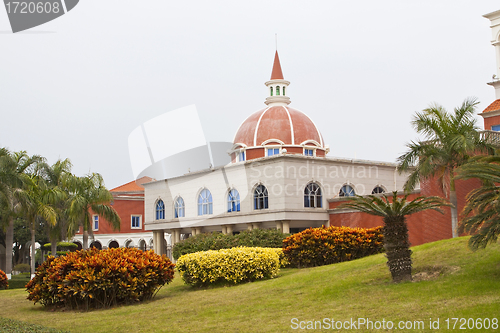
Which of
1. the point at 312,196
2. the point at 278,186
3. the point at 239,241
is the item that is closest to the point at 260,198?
the point at 278,186

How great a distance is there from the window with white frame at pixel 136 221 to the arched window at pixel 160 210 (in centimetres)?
1151

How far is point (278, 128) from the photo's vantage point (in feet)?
130

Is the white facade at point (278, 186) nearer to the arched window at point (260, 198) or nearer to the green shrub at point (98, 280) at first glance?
the arched window at point (260, 198)

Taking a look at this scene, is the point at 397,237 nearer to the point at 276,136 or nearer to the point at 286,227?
the point at 286,227

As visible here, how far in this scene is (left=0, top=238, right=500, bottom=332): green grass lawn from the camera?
9.92m

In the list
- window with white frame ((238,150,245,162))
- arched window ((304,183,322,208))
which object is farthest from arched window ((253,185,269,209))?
window with white frame ((238,150,245,162))

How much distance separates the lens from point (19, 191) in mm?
29375

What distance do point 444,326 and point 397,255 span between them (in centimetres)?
403

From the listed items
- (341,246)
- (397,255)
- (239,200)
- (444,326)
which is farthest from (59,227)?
(444,326)

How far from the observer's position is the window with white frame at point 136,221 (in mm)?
55062

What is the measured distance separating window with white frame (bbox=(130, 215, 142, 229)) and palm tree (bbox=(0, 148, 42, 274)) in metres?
22.4

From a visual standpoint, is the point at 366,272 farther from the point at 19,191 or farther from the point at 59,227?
the point at 59,227

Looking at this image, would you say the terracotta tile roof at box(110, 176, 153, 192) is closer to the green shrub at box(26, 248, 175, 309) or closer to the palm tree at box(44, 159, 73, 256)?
the palm tree at box(44, 159, 73, 256)

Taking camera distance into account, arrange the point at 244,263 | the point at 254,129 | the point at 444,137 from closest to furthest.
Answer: the point at 244,263 → the point at 444,137 → the point at 254,129
